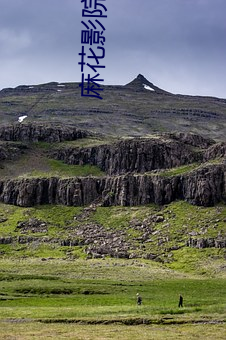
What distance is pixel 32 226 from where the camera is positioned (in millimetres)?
186375

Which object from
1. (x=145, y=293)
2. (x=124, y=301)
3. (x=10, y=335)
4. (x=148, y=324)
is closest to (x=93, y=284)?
(x=145, y=293)

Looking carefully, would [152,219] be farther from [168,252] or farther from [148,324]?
[148,324]

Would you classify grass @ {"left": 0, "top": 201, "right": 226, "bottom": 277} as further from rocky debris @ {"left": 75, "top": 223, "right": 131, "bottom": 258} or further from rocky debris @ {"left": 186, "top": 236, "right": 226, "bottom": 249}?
rocky debris @ {"left": 186, "top": 236, "right": 226, "bottom": 249}

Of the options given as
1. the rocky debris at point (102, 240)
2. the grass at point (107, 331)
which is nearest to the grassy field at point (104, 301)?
the grass at point (107, 331)

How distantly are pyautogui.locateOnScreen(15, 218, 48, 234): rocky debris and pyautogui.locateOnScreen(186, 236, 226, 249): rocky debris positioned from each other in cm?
5591

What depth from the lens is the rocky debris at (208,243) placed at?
149m

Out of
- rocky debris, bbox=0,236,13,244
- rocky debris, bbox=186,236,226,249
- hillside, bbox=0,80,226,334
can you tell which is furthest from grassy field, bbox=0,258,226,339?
rocky debris, bbox=0,236,13,244

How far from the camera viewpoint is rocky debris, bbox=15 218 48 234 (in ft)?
598

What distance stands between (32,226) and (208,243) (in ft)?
223

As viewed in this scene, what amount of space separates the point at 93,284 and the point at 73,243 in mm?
65514

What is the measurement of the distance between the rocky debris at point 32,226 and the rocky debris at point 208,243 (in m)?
55.9

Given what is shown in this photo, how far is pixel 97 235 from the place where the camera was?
172m

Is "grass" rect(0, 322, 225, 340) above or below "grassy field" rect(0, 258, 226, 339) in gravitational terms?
above

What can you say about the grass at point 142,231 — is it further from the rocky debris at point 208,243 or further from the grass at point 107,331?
the grass at point 107,331
